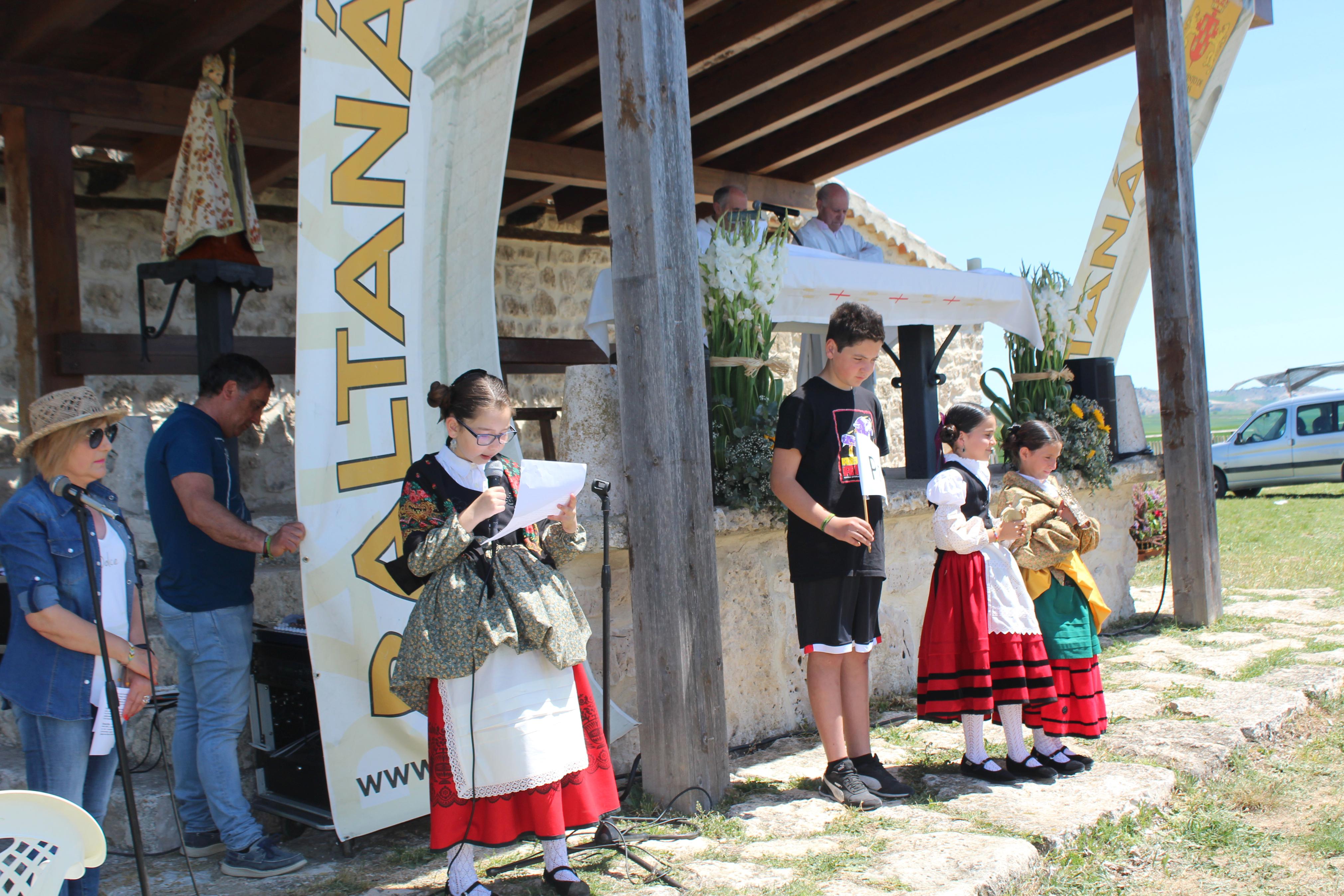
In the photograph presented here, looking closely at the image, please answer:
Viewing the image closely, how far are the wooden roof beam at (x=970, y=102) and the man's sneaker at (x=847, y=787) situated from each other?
5.30 m

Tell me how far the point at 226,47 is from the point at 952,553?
4.30 m

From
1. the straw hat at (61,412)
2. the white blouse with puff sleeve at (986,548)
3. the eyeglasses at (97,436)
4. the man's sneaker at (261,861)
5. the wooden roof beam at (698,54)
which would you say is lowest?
the man's sneaker at (261,861)

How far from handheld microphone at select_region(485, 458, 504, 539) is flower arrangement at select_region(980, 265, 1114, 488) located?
366cm

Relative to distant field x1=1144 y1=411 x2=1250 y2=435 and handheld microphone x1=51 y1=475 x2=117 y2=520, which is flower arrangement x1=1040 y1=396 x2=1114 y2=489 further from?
distant field x1=1144 y1=411 x2=1250 y2=435

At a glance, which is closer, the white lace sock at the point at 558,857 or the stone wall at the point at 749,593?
the white lace sock at the point at 558,857

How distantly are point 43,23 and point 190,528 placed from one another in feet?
8.90

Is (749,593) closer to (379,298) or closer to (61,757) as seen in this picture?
(379,298)

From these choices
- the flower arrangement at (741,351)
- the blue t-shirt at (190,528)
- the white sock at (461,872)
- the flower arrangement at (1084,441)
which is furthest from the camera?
the flower arrangement at (1084,441)

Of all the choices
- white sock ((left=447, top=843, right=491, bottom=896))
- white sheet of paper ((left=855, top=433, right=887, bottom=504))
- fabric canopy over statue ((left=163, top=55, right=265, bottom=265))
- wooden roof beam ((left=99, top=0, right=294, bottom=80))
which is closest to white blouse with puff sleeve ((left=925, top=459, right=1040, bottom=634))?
white sheet of paper ((left=855, top=433, right=887, bottom=504))

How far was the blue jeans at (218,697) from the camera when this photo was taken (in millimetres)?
3281

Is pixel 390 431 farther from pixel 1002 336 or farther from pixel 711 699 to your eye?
pixel 1002 336

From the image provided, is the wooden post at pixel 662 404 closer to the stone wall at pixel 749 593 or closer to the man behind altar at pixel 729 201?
the stone wall at pixel 749 593

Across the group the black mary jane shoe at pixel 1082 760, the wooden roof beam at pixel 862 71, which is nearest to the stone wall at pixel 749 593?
the black mary jane shoe at pixel 1082 760

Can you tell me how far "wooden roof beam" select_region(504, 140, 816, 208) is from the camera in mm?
6883
